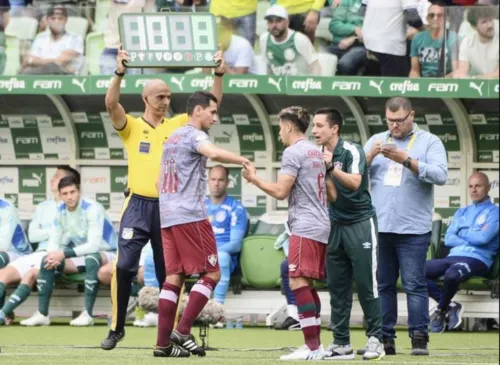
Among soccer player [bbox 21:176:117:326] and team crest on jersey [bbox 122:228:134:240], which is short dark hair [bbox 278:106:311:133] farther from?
soccer player [bbox 21:176:117:326]

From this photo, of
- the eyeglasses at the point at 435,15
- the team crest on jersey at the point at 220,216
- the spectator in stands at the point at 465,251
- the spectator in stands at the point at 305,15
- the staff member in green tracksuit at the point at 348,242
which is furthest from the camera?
the team crest on jersey at the point at 220,216

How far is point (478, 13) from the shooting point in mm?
15898

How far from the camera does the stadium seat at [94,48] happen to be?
17328mm

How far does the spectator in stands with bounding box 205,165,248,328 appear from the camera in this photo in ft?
54.9

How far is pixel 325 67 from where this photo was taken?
16.5 metres

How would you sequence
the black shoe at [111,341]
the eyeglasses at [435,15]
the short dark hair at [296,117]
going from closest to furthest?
the short dark hair at [296,117], the black shoe at [111,341], the eyeglasses at [435,15]

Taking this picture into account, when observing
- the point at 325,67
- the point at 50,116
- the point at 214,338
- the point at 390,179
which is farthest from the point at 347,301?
the point at 50,116

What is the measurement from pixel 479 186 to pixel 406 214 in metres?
3.50

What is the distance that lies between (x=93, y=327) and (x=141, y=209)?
454 centimetres

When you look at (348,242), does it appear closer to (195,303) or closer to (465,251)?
(195,303)

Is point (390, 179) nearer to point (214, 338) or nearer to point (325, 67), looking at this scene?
point (214, 338)

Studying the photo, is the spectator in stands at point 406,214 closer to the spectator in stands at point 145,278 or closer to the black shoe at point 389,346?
the black shoe at point 389,346

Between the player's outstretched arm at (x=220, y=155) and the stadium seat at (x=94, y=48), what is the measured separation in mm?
6201

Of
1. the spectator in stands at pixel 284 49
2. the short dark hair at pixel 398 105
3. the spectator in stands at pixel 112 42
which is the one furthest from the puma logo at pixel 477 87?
the spectator in stands at pixel 112 42
